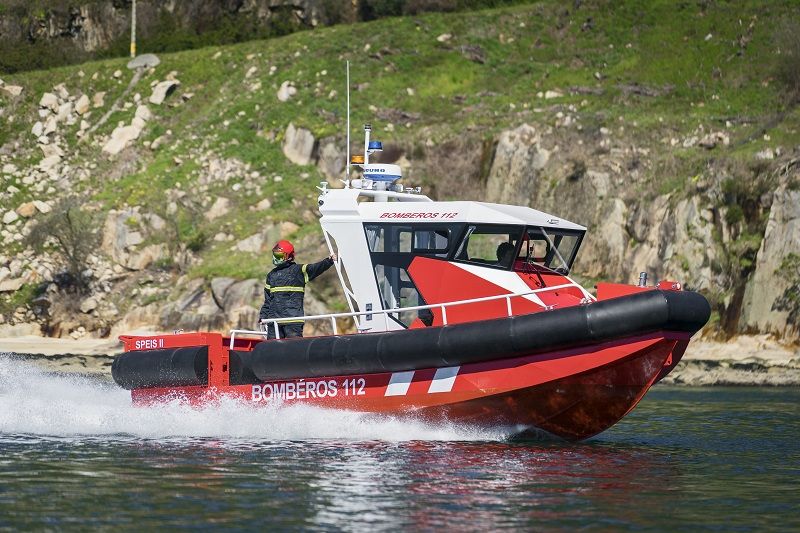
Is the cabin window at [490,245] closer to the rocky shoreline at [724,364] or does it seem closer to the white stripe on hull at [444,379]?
the white stripe on hull at [444,379]

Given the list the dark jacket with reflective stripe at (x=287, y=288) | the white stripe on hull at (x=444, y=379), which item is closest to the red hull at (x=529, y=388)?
the white stripe on hull at (x=444, y=379)

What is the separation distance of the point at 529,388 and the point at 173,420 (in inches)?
187

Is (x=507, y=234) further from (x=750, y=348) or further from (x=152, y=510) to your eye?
(x=750, y=348)

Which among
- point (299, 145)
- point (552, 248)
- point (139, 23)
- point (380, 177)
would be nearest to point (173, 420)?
point (380, 177)

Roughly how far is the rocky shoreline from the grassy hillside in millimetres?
5052

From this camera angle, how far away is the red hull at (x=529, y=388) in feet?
42.9

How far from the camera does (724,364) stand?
84.5ft

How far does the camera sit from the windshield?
14.4 m

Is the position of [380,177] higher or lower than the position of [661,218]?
higher

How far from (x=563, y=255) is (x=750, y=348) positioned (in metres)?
13.0

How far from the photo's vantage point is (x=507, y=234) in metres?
14.2

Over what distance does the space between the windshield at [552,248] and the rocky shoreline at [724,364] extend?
1182 cm

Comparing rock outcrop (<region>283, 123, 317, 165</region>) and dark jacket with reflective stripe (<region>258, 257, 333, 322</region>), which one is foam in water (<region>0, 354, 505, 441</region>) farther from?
rock outcrop (<region>283, 123, 317, 165</region>)

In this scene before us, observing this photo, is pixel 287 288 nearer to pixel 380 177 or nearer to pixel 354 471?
pixel 380 177
